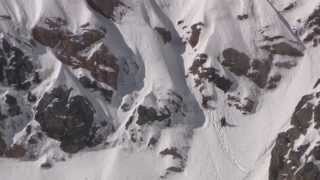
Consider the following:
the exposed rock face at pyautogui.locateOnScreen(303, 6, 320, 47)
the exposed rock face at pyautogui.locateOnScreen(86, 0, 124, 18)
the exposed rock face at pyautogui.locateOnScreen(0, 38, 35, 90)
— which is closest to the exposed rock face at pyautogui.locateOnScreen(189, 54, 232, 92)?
the exposed rock face at pyautogui.locateOnScreen(303, 6, 320, 47)

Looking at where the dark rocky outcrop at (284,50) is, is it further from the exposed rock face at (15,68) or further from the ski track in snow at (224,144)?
the exposed rock face at (15,68)

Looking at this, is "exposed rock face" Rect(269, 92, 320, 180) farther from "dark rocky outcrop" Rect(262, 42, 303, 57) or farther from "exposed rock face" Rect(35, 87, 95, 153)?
"exposed rock face" Rect(35, 87, 95, 153)

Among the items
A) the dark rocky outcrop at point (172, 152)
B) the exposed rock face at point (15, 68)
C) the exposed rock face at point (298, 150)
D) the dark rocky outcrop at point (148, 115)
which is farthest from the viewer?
the exposed rock face at point (15, 68)

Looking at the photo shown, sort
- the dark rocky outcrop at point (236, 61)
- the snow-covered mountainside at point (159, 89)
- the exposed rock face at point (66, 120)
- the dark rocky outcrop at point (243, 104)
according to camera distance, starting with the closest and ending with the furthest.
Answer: the snow-covered mountainside at point (159, 89), the exposed rock face at point (66, 120), the dark rocky outcrop at point (243, 104), the dark rocky outcrop at point (236, 61)

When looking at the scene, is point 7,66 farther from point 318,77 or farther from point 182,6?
point 318,77

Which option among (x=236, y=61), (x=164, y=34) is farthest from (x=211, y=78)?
(x=164, y=34)

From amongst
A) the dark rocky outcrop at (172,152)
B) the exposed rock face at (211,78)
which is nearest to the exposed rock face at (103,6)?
the exposed rock face at (211,78)
